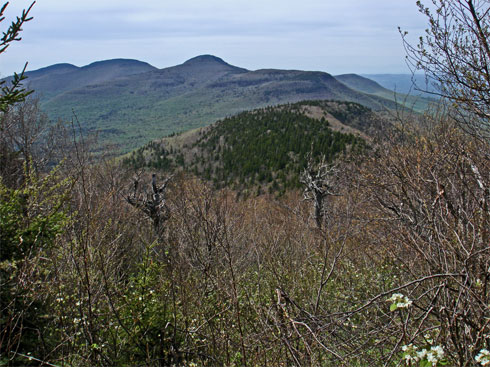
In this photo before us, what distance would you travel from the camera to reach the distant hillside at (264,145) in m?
69.1

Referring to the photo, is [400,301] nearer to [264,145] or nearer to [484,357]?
[484,357]

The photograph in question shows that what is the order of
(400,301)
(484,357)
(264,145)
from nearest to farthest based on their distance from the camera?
(484,357) → (400,301) → (264,145)

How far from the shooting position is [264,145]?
82.6 meters

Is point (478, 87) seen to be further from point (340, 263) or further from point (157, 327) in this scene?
point (157, 327)

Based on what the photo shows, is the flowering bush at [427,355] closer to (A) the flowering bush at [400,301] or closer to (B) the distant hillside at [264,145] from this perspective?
(A) the flowering bush at [400,301]

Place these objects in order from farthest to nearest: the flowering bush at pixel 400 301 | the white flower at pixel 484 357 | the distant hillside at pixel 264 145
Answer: the distant hillside at pixel 264 145, the flowering bush at pixel 400 301, the white flower at pixel 484 357

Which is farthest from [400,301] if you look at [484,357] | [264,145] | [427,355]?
[264,145]

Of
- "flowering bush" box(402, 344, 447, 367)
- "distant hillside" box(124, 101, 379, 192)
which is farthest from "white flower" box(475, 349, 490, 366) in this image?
"distant hillside" box(124, 101, 379, 192)

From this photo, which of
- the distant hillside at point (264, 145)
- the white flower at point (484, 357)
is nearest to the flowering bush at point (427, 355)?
the white flower at point (484, 357)

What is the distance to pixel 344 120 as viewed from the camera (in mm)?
98250

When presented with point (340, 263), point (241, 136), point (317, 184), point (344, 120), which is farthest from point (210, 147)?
point (340, 263)

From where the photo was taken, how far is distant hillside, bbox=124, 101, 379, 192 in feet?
227

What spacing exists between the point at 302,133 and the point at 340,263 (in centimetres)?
7429

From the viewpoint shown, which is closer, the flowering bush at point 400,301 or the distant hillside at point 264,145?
the flowering bush at point 400,301
